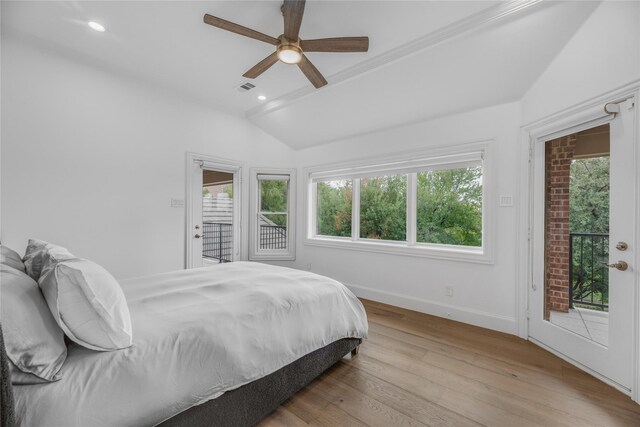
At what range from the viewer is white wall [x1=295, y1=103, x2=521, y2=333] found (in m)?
2.84

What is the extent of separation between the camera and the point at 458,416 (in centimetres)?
A: 164

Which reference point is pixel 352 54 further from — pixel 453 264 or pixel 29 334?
pixel 29 334

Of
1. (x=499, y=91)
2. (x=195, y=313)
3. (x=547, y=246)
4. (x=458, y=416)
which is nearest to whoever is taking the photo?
(x=195, y=313)

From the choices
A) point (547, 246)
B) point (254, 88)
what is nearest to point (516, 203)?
point (547, 246)

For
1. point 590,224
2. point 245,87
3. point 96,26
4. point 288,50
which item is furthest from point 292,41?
point 590,224

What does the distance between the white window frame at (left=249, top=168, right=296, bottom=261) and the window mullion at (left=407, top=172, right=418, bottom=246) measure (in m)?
1.94

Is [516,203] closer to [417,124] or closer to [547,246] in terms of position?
[547,246]

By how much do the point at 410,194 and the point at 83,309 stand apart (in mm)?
3430

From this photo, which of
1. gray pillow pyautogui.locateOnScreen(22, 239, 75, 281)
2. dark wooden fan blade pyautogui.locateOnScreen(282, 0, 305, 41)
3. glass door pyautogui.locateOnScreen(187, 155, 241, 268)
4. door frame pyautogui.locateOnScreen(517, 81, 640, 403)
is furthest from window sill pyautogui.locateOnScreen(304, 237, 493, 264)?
gray pillow pyautogui.locateOnScreen(22, 239, 75, 281)

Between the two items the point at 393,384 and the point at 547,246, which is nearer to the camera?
the point at 393,384

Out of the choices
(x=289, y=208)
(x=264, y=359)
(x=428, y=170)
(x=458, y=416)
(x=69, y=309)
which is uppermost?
(x=428, y=170)

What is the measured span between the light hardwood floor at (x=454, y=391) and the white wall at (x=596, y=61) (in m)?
2.13

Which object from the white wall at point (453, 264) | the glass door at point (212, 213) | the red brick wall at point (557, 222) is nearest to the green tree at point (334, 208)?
the white wall at point (453, 264)

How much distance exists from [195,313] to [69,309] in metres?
0.54
